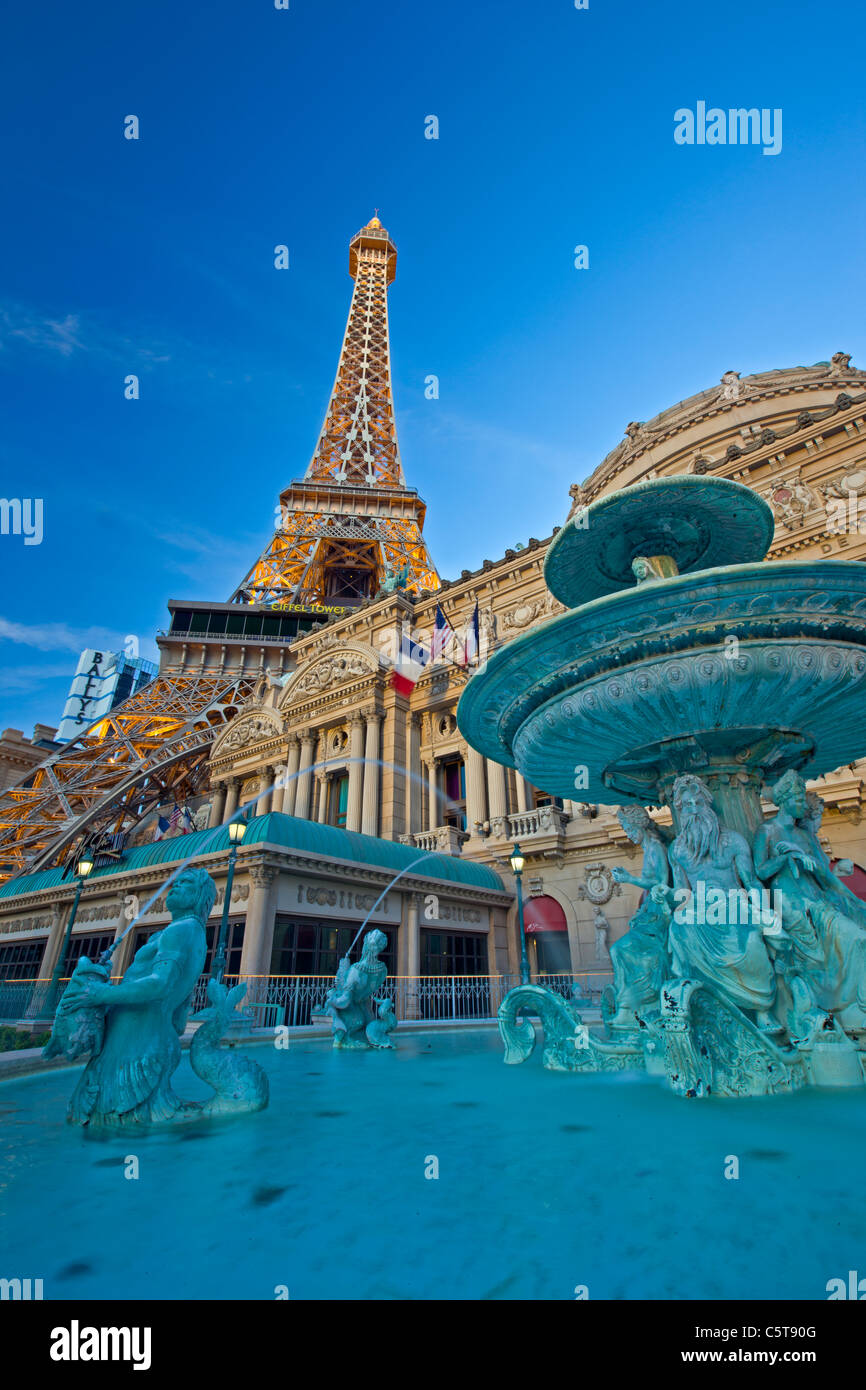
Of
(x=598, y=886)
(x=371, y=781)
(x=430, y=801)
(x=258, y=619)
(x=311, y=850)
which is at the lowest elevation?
(x=598, y=886)

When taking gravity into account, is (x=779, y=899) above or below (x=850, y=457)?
below

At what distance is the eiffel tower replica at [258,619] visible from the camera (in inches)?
1483

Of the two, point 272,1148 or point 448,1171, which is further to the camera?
point 272,1148

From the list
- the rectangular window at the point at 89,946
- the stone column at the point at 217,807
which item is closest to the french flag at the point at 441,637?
the stone column at the point at 217,807

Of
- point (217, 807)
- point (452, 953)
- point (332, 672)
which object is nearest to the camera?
point (452, 953)

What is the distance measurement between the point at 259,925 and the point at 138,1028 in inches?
446

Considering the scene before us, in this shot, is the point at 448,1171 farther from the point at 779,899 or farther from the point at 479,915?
the point at 479,915

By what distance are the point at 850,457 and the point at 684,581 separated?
18.4 m

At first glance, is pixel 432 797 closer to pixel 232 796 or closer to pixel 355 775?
pixel 355 775

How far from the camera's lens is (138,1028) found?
4.32m

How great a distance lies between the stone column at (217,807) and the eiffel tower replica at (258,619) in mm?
6652

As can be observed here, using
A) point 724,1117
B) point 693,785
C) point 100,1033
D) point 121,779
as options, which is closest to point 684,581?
point 693,785

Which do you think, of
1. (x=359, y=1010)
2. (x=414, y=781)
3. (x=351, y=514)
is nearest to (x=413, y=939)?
(x=414, y=781)
